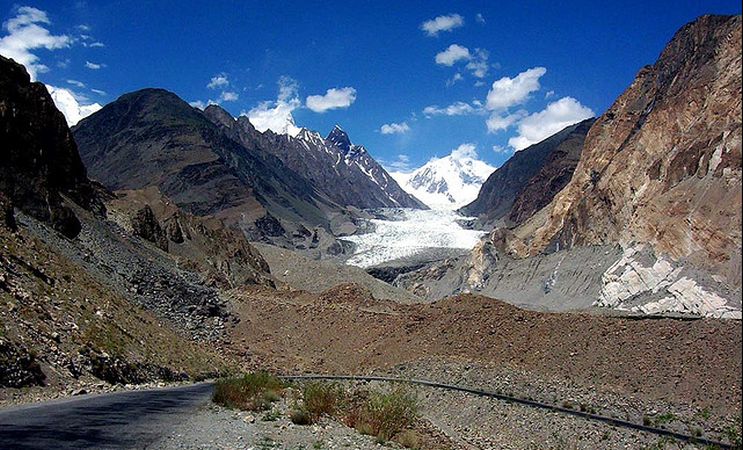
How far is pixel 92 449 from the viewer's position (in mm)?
7926

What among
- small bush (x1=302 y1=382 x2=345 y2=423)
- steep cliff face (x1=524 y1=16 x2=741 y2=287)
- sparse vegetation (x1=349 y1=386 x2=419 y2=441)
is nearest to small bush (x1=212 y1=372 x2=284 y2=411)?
small bush (x1=302 y1=382 x2=345 y2=423)

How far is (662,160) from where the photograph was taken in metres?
69.6

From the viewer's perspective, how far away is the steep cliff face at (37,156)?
3388 centimetres

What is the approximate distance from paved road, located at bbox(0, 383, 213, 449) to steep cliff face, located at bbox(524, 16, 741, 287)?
38.7 meters

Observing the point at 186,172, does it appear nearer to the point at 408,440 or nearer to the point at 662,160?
the point at 662,160

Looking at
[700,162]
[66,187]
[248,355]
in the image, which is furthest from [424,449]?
[700,162]

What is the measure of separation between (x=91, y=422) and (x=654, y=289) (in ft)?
189

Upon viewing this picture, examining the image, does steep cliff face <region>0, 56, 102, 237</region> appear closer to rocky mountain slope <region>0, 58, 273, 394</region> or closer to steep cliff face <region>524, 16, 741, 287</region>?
rocky mountain slope <region>0, 58, 273, 394</region>

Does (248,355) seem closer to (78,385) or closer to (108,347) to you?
(108,347)

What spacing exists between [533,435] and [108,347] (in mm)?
13633

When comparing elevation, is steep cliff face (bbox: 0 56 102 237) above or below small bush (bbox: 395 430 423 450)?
above

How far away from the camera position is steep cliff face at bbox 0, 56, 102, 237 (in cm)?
3388

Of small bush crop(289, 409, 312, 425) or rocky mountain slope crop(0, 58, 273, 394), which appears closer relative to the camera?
small bush crop(289, 409, 312, 425)

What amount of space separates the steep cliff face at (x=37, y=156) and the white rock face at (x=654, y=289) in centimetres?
4290
